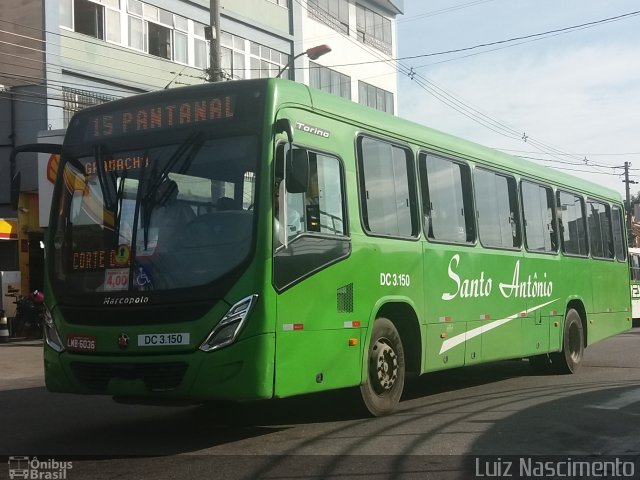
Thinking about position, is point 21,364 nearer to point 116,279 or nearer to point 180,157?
point 116,279

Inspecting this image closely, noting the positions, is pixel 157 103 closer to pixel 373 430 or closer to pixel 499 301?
pixel 373 430

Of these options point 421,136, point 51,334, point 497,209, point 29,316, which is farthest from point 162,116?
point 29,316

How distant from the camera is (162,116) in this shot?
8.05 meters

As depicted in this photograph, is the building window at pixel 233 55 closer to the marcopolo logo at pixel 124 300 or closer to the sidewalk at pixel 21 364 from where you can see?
the sidewalk at pixel 21 364

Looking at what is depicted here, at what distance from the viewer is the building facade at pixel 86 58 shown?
80.2ft

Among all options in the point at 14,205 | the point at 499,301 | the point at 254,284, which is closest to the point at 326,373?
the point at 254,284

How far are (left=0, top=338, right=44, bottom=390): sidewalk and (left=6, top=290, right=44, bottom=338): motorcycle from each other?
242 millimetres

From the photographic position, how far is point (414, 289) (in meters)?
9.72

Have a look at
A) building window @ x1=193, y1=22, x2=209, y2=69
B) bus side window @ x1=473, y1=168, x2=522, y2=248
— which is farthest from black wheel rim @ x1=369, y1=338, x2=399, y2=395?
building window @ x1=193, y1=22, x2=209, y2=69

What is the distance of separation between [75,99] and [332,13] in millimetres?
15708

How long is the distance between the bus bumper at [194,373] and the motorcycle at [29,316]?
16.2 meters

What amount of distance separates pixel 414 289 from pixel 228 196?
9.93ft

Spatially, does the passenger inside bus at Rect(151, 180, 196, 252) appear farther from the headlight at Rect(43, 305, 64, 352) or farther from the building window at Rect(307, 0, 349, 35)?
the building window at Rect(307, 0, 349, 35)

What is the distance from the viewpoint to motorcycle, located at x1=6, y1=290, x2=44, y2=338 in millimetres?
22938
